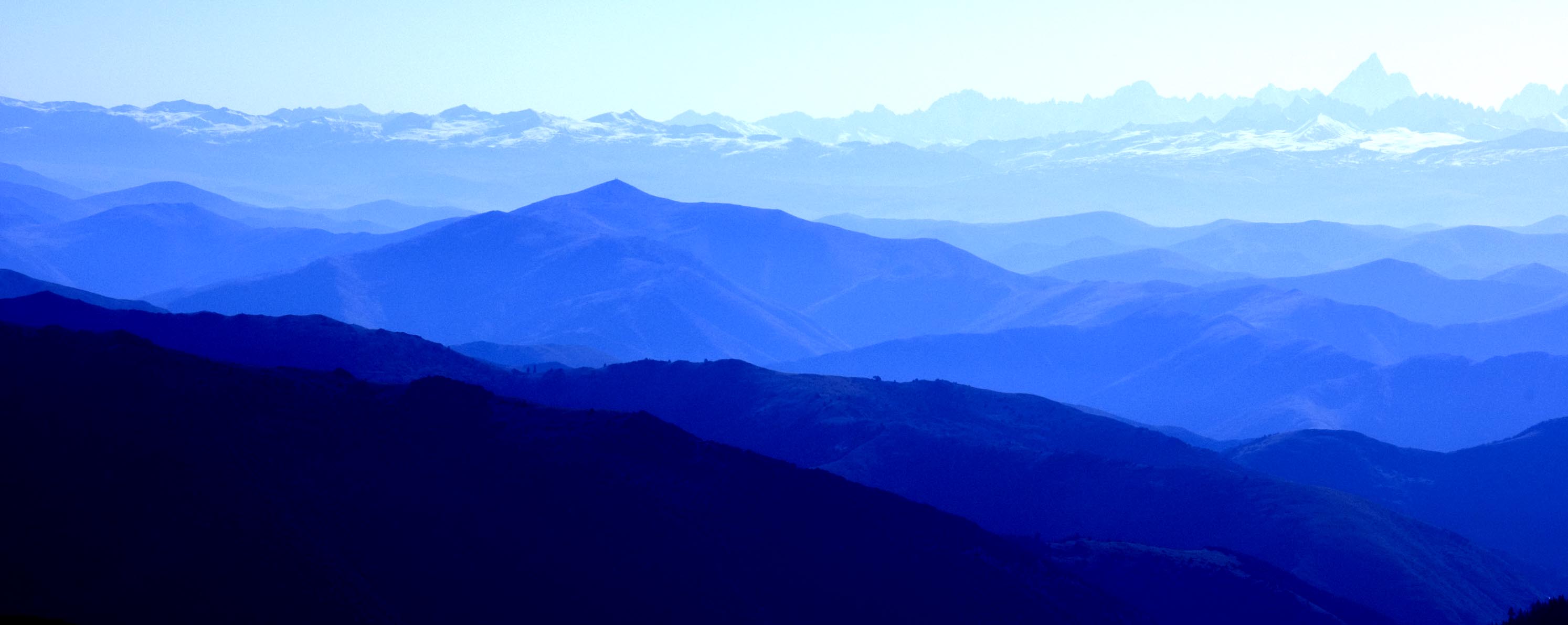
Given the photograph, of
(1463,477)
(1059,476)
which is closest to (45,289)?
(1059,476)

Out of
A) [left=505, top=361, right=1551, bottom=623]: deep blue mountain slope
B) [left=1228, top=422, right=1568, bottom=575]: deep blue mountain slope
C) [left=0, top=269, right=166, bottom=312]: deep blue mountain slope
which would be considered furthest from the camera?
[left=0, top=269, right=166, bottom=312]: deep blue mountain slope

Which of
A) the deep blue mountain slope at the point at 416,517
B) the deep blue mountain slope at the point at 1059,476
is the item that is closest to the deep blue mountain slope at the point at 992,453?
the deep blue mountain slope at the point at 1059,476

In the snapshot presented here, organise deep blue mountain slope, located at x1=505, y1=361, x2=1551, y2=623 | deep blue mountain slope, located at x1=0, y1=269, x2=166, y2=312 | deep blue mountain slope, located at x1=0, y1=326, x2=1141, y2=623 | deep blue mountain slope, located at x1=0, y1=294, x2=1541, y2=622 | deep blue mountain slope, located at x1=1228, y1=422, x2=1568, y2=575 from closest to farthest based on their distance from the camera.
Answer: deep blue mountain slope, located at x1=0, y1=326, x2=1141, y2=623
deep blue mountain slope, located at x1=505, y1=361, x2=1551, y2=623
deep blue mountain slope, located at x1=0, y1=294, x2=1541, y2=622
deep blue mountain slope, located at x1=1228, y1=422, x2=1568, y2=575
deep blue mountain slope, located at x1=0, y1=269, x2=166, y2=312

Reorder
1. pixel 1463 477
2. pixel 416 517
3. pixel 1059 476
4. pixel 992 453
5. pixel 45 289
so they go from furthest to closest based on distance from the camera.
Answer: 1. pixel 45 289
2. pixel 1463 477
3. pixel 992 453
4. pixel 1059 476
5. pixel 416 517

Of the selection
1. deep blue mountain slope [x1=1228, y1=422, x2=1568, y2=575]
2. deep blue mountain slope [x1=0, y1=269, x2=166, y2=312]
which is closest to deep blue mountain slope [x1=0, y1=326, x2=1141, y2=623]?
deep blue mountain slope [x1=1228, y1=422, x2=1568, y2=575]

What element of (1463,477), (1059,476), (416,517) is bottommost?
(1463,477)

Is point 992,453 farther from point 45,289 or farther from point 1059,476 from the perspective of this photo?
point 45,289

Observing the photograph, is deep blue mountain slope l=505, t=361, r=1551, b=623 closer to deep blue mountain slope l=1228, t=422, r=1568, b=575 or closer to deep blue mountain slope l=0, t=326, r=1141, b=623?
deep blue mountain slope l=1228, t=422, r=1568, b=575

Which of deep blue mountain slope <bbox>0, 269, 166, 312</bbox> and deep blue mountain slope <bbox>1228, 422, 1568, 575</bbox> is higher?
deep blue mountain slope <bbox>0, 269, 166, 312</bbox>

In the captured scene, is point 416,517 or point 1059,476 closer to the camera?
point 416,517

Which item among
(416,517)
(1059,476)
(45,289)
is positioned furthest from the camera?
(45,289)

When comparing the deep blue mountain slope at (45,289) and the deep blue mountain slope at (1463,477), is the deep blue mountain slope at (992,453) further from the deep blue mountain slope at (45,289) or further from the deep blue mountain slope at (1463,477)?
the deep blue mountain slope at (45,289)
